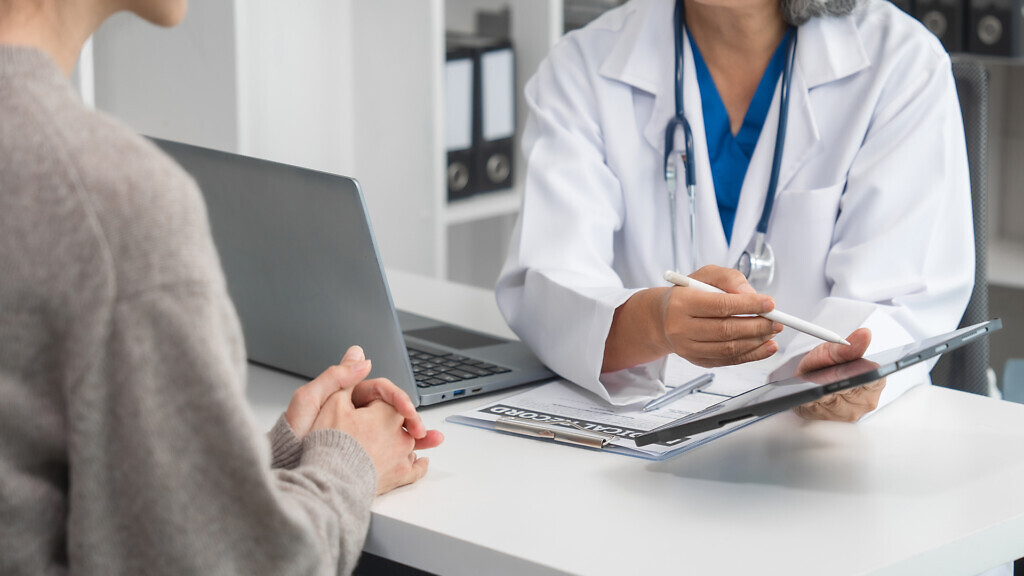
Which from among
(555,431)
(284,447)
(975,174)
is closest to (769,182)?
(975,174)

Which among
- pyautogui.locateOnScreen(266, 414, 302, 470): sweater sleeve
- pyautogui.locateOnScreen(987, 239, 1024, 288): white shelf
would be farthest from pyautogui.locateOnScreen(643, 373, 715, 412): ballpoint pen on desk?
pyautogui.locateOnScreen(987, 239, 1024, 288): white shelf

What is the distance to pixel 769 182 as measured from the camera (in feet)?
4.70

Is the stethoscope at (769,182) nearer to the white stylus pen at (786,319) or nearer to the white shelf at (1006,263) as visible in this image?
the white stylus pen at (786,319)

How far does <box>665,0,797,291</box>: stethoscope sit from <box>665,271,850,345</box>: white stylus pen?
0.34 m

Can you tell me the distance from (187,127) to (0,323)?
1350 millimetres

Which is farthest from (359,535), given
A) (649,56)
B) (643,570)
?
(649,56)

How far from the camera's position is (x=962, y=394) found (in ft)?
3.92

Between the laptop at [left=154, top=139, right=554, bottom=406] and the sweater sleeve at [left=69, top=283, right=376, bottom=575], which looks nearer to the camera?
the sweater sleeve at [left=69, top=283, right=376, bottom=575]

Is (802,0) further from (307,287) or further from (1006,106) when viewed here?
(1006,106)

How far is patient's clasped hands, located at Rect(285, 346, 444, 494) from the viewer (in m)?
0.92

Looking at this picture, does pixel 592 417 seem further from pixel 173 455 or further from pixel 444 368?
pixel 173 455

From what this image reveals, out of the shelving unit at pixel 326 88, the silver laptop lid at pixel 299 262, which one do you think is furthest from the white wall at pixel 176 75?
the silver laptop lid at pixel 299 262

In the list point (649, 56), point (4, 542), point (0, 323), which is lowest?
point (4, 542)

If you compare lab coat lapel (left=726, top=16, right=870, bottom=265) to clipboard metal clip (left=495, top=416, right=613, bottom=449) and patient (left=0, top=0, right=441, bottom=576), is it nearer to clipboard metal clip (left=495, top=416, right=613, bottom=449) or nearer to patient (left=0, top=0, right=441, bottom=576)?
clipboard metal clip (left=495, top=416, right=613, bottom=449)
